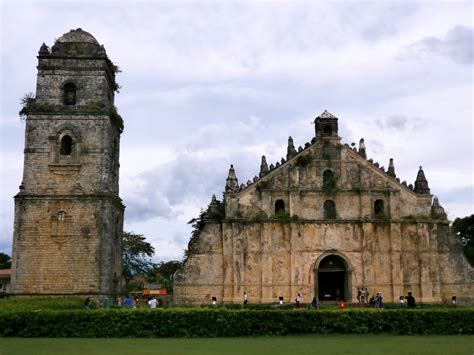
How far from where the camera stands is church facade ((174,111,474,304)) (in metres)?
40.2

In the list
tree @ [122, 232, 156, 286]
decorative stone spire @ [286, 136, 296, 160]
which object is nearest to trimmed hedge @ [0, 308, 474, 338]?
decorative stone spire @ [286, 136, 296, 160]

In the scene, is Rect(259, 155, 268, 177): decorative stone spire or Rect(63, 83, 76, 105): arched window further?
Rect(259, 155, 268, 177): decorative stone spire

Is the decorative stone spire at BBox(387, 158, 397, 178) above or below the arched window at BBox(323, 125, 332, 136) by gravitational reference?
below

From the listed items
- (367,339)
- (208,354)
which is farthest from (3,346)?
(367,339)

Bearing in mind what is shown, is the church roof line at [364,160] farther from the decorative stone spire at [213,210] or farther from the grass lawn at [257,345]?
A: the grass lawn at [257,345]

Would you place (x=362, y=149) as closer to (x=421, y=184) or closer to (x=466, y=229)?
(x=421, y=184)

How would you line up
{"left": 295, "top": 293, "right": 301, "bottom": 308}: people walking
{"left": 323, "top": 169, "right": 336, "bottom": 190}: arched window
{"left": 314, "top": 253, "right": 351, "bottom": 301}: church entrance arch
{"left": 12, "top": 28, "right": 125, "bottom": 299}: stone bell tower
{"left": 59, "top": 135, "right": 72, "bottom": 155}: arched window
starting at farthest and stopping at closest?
{"left": 323, "top": 169, "right": 336, "bottom": 190}: arched window → {"left": 314, "top": 253, "right": 351, "bottom": 301}: church entrance arch → {"left": 59, "top": 135, "right": 72, "bottom": 155}: arched window → {"left": 295, "top": 293, "right": 301, "bottom": 308}: people walking → {"left": 12, "top": 28, "right": 125, "bottom": 299}: stone bell tower

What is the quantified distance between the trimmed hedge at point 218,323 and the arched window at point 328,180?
16236 millimetres

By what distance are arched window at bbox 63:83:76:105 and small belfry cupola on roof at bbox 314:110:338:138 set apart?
1531cm

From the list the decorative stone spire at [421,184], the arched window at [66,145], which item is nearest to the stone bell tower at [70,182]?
the arched window at [66,145]

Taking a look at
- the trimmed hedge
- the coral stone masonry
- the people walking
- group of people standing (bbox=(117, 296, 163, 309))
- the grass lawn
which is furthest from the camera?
the people walking

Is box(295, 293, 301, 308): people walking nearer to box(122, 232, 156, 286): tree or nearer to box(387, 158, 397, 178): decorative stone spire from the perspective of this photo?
box(387, 158, 397, 178): decorative stone spire

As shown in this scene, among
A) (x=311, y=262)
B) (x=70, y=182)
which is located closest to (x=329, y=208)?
(x=311, y=262)

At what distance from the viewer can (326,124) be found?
1705 inches
